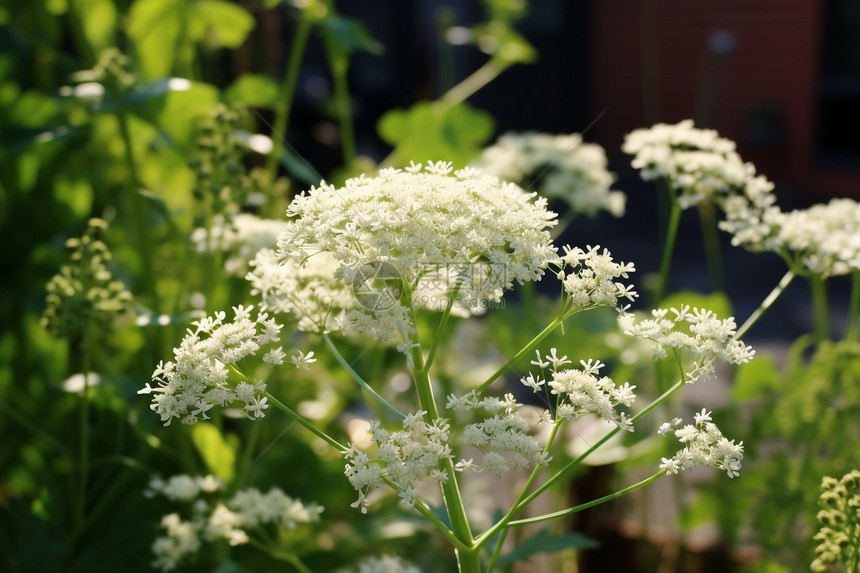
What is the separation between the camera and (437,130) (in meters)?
1.38

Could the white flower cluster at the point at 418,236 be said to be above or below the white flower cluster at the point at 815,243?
below

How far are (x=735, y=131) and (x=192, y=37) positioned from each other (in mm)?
5515

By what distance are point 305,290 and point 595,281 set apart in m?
0.23

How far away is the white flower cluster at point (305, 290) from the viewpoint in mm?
681

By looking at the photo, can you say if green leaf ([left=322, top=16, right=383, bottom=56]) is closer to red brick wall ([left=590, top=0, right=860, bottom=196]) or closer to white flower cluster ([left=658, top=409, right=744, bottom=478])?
white flower cluster ([left=658, top=409, right=744, bottom=478])

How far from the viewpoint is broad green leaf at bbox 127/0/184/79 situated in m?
1.23

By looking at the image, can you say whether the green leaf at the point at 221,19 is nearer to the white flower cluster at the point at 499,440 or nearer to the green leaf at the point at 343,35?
the green leaf at the point at 343,35

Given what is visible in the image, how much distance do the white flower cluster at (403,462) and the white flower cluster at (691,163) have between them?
435mm

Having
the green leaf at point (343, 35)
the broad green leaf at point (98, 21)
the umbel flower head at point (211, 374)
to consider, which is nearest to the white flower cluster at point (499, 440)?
the umbel flower head at point (211, 374)

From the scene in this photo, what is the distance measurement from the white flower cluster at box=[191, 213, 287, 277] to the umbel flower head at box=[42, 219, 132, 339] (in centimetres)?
10

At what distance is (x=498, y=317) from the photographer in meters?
1.44

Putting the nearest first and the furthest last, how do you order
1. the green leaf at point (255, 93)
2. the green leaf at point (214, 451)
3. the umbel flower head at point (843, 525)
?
1. the umbel flower head at point (843, 525)
2. the green leaf at point (214, 451)
3. the green leaf at point (255, 93)

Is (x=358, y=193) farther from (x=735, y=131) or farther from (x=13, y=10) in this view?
(x=735, y=131)

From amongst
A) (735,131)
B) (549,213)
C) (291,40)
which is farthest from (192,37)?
(735,131)
